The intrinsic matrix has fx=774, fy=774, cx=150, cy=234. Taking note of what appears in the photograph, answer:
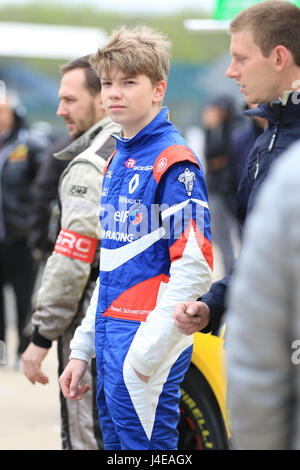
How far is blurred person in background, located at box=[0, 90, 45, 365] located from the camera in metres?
6.53

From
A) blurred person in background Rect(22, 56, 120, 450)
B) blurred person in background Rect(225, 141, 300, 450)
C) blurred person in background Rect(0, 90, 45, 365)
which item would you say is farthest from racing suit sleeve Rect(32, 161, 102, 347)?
blurred person in background Rect(0, 90, 45, 365)

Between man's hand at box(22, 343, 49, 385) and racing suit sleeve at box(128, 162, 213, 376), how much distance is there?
3.08 ft

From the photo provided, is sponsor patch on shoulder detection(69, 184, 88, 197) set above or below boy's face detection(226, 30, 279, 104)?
below

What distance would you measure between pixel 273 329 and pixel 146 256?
1288 millimetres

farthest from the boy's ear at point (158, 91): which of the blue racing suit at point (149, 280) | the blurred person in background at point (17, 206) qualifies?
the blurred person in background at point (17, 206)

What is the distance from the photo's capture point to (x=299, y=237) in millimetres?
1230

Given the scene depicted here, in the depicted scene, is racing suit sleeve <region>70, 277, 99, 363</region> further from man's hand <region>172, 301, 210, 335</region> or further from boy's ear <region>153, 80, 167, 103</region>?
boy's ear <region>153, 80, 167, 103</region>

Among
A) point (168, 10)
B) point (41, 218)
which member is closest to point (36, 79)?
point (41, 218)

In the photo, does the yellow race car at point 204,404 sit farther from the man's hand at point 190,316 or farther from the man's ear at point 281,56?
the man's ear at point 281,56

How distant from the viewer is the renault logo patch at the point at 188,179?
2.53 meters

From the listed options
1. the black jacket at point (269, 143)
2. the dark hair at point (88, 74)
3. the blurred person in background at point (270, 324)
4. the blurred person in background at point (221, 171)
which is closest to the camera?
the blurred person in background at point (270, 324)

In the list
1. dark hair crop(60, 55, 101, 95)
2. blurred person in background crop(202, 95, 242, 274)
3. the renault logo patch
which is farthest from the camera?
blurred person in background crop(202, 95, 242, 274)

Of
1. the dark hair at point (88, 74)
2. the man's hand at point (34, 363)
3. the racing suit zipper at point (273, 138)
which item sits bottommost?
the man's hand at point (34, 363)

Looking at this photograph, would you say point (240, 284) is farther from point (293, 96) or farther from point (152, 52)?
point (152, 52)
